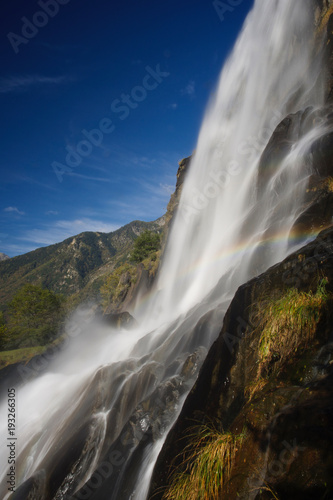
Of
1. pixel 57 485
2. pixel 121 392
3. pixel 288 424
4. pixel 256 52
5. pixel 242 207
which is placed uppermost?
pixel 256 52

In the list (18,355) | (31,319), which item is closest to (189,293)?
(18,355)

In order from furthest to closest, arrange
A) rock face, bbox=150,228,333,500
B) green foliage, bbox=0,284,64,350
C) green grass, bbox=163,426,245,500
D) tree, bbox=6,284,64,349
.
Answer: tree, bbox=6,284,64,349 < green foliage, bbox=0,284,64,350 < green grass, bbox=163,426,245,500 < rock face, bbox=150,228,333,500

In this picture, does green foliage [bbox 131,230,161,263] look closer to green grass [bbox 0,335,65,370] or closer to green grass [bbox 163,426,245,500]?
green grass [bbox 0,335,65,370]

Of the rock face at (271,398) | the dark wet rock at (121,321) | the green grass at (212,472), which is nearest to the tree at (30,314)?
the dark wet rock at (121,321)

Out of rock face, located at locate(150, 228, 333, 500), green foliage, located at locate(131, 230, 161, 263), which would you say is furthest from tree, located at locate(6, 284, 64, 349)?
rock face, located at locate(150, 228, 333, 500)

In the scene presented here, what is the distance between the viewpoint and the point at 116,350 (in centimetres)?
2027

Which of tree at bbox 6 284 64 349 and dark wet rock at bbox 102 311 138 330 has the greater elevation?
tree at bbox 6 284 64 349

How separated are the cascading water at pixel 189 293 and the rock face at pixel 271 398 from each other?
248 centimetres

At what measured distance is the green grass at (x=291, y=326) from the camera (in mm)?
3791

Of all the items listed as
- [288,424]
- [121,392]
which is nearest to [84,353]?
[121,392]

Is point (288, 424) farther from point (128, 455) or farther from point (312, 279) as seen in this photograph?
point (128, 455)

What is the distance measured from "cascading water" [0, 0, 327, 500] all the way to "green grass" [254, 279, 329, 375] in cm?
394

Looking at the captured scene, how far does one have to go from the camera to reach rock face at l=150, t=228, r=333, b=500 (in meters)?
2.40

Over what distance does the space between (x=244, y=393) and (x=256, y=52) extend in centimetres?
4183
